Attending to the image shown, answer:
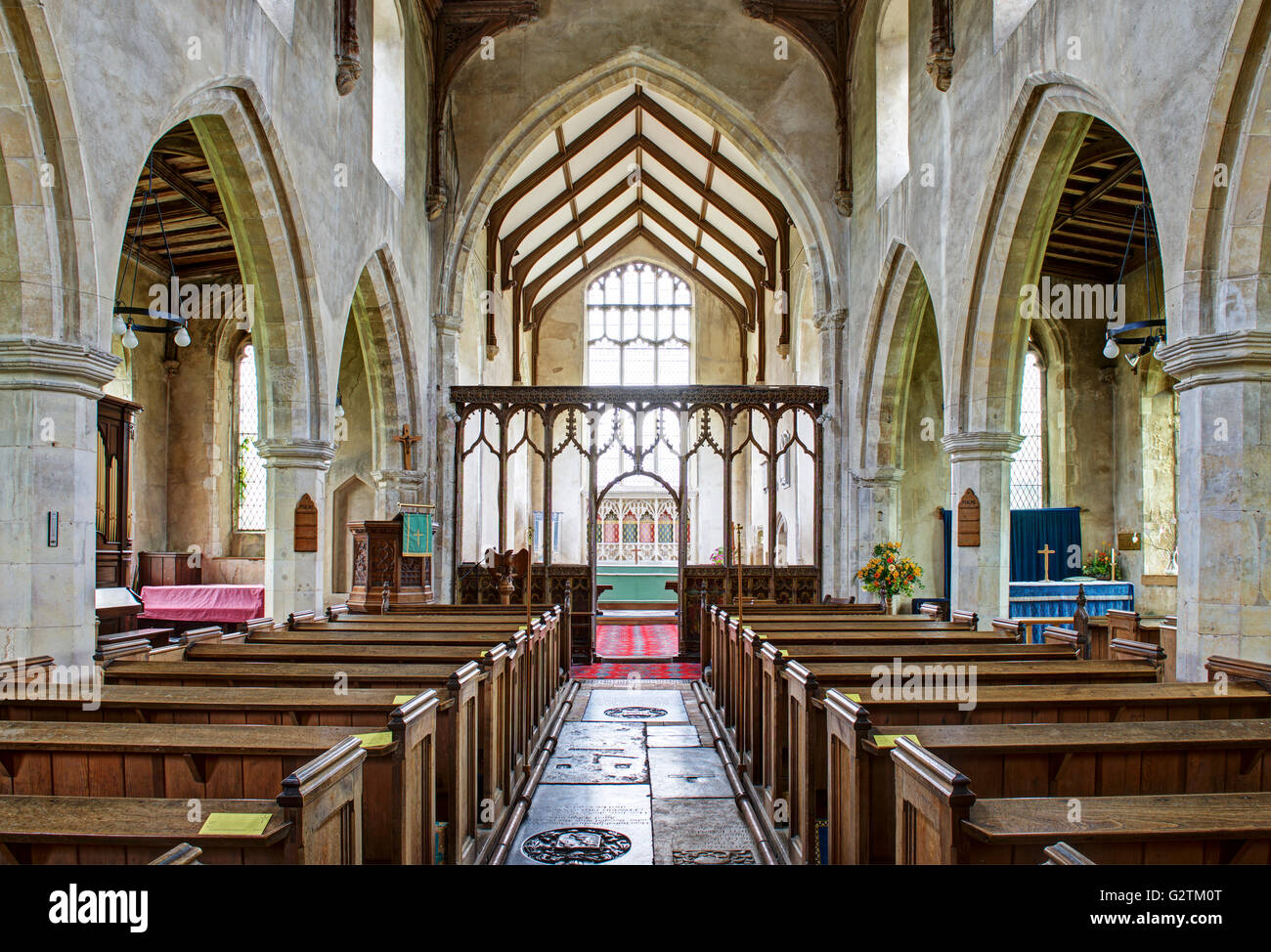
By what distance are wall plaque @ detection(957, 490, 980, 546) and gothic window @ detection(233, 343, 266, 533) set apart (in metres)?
9.45

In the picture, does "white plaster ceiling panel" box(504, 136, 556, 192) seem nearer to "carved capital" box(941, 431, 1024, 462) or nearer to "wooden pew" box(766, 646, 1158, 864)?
"carved capital" box(941, 431, 1024, 462)

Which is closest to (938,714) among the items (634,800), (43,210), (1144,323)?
(634,800)

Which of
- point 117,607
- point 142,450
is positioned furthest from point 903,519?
point 142,450

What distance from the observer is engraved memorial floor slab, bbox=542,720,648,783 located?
5.40 m

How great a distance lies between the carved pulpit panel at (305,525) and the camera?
24.9ft

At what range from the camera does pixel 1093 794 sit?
2.73 meters

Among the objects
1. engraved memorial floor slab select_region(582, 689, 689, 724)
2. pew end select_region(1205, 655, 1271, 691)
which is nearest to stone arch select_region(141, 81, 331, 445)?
engraved memorial floor slab select_region(582, 689, 689, 724)

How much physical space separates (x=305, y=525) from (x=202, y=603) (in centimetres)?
428

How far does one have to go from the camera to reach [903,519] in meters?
12.0

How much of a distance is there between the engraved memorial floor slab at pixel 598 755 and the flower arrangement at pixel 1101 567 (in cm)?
789

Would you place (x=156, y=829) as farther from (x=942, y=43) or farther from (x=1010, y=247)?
(x=942, y=43)
